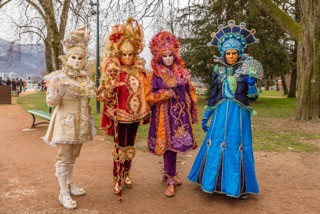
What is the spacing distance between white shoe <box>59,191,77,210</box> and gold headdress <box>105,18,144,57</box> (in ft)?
5.96

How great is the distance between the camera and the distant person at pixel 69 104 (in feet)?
12.2

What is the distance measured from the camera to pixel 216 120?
13.5 ft

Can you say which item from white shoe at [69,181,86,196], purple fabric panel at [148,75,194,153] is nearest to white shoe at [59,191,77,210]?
white shoe at [69,181,86,196]

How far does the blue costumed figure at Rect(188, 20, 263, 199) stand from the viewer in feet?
13.0

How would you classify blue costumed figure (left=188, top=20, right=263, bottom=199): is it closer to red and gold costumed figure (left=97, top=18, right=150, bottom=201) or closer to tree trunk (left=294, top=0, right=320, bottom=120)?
red and gold costumed figure (left=97, top=18, right=150, bottom=201)

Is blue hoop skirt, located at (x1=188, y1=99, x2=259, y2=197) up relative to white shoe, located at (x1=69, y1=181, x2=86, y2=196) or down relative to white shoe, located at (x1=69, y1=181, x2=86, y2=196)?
up

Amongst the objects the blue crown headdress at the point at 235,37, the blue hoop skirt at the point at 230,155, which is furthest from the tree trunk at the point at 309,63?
the blue hoop skirt at the point at 230,155

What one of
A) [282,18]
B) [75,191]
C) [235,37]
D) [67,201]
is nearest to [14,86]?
[282,18]

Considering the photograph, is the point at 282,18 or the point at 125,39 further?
the point at 282,18

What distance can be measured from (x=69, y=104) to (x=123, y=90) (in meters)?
0.69

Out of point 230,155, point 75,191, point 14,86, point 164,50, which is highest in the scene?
point 164,50

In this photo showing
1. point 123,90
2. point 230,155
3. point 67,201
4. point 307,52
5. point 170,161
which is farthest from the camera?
point 307,52

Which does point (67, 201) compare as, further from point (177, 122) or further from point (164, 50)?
point (164, 50)

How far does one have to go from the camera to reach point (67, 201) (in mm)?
3783
